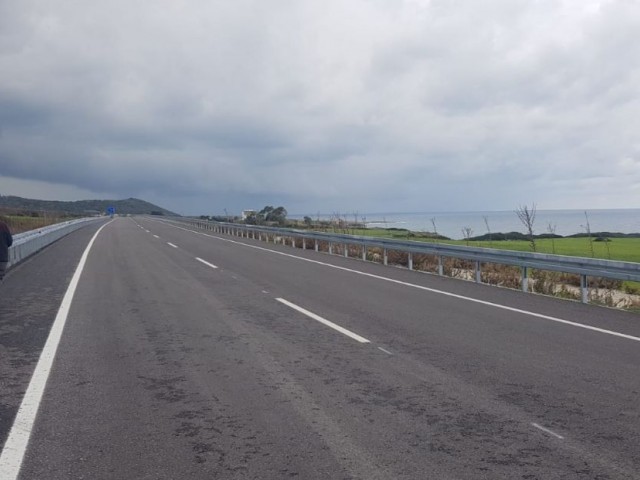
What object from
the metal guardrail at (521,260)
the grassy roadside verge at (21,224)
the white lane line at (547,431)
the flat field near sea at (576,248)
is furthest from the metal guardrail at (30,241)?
the white lane line at (547,431)

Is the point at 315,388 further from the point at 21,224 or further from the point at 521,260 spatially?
the point at 21,224

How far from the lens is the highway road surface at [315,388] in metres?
4.67

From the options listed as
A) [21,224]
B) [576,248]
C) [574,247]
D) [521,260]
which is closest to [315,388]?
[521,260]

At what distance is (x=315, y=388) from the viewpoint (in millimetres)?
6496

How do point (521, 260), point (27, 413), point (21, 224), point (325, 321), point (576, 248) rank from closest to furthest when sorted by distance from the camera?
1. point (27, 413)
2. point (325, 321)
3. point (521, 260)
4. point (576, 248)
5. point (21, 224)

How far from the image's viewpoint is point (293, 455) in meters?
4.75

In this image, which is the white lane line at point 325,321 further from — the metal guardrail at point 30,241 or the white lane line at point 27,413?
the metal guardrail at point 30,241

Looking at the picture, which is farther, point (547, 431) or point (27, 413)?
point (27, 413)

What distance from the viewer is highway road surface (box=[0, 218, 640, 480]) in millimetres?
4672

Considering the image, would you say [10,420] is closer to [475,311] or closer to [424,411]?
[424,411]

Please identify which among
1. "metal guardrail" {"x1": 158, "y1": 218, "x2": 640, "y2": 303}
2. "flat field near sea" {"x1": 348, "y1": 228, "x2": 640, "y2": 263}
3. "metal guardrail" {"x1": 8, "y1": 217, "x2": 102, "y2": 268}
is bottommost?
"flat field near sea" {"x1": 348, "y1": 228, "x2": 640, "y2": 263}

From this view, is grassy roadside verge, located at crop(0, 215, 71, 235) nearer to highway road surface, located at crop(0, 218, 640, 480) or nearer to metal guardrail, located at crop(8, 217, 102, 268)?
metal guardrail, located at crop(8, 217, 102, 268)

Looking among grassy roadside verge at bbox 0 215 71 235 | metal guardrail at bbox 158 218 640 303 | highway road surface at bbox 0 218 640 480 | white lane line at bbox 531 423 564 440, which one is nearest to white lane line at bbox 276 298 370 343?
highway road surface at bbox 0 218 640 480

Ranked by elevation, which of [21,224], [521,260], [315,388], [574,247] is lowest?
[574,247]
